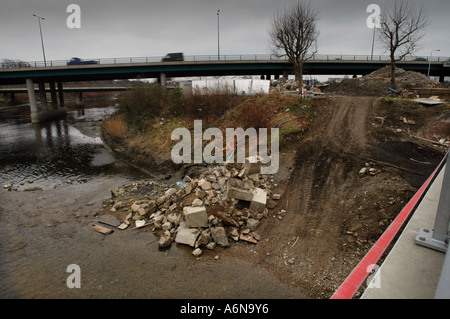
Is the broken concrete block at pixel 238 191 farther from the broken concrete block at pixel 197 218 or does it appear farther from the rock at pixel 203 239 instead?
the rock at pixel 203 239

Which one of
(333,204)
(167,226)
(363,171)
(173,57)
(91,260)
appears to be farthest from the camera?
(173,57)

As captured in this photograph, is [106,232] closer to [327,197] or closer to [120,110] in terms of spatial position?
[327,197]

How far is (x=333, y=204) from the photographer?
816 cm

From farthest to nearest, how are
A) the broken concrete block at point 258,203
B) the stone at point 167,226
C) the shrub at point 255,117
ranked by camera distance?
the shrub at point 255,117 → the broken concrete block at point 258,203 → the stone at point 167,226

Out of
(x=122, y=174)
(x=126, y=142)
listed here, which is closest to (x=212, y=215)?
(x=122, y=174)

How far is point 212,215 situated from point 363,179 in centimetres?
571

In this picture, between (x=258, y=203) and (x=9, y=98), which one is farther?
(x=9, y=98)

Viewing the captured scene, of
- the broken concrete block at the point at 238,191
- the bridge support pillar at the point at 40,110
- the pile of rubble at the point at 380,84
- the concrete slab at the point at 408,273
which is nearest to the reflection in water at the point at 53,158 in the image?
the broken concrete block at the point at 238,191

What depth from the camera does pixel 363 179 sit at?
898 cm

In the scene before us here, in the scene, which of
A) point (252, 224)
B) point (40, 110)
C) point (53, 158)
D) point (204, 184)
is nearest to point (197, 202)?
point (204, 184)

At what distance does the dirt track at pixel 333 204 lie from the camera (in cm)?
609

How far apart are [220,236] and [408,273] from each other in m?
4.72

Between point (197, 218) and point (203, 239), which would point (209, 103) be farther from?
point (203, 239)

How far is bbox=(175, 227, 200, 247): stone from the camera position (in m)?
7.20
